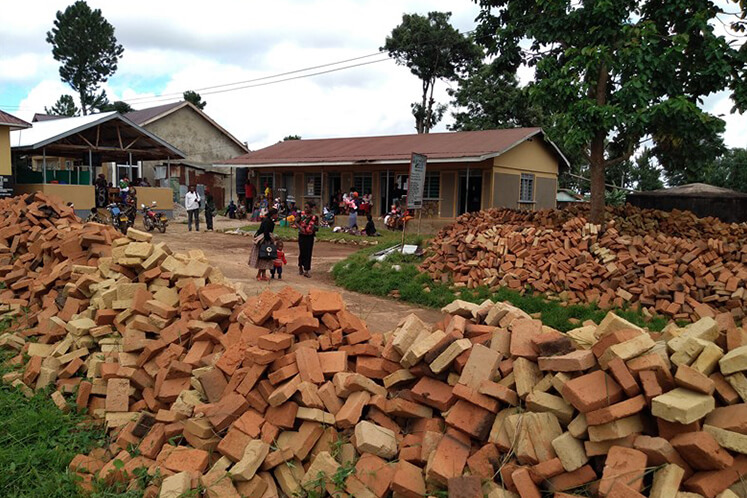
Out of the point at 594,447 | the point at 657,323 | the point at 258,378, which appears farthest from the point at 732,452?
the point at 657,323

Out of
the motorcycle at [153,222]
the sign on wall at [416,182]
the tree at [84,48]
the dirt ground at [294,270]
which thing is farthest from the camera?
the tree at [84,48]

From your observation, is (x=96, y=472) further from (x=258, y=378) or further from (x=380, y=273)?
(x=380, y=273)

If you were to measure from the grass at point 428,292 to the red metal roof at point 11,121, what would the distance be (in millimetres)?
11624

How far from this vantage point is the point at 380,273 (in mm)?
11148

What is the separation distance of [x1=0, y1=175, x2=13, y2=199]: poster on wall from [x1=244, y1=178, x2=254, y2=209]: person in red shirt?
10.6 metres

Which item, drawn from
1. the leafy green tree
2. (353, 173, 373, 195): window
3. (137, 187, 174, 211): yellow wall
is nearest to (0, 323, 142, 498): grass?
(137, 187, 174, 211): yellow wall

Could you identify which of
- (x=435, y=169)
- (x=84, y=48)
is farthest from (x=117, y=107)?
(x=435, y=169)

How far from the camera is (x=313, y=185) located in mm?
25266

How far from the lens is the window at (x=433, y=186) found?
848 inches

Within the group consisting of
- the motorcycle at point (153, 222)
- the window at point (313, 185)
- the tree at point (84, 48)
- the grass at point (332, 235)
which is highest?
the tree at point (84, 48)

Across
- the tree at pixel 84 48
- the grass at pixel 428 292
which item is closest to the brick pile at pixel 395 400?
the grass at pixel 428 292

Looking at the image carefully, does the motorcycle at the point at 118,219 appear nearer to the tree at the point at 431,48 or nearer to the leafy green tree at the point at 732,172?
the tree at the point at 431,48

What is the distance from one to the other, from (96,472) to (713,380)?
4163mm

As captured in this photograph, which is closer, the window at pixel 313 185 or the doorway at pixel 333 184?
the doorway at pixel 333 184
